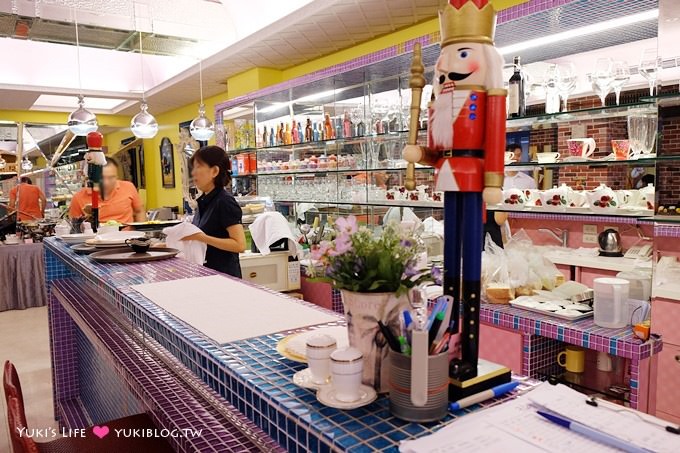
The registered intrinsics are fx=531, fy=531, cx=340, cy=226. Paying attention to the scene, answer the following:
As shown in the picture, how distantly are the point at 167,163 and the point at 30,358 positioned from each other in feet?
23.3

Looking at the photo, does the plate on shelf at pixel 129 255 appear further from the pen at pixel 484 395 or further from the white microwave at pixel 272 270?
the pen at pixel 484 395

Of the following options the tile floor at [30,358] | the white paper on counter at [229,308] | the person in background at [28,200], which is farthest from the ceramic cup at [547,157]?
the person in background at [28,200]

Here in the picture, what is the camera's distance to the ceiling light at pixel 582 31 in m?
2.81

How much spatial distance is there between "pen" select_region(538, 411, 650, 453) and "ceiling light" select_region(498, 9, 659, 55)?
2.16 m

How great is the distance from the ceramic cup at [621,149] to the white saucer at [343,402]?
224 centimetres

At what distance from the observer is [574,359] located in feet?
7.84

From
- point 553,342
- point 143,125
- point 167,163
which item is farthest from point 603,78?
point 167,163

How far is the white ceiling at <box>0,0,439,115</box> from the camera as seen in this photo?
198 inches

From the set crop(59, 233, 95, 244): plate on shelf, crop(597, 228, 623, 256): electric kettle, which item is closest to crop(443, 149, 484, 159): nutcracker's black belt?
crop(597, 228, 623, 256): electric kettle

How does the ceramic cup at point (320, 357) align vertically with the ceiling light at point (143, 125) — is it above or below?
below

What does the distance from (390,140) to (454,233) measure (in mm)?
3300

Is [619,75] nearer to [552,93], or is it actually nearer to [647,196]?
[552,93]

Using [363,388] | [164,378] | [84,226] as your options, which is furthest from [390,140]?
[363,388]

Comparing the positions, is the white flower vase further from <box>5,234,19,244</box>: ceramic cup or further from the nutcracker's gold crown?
<box>5,234,19,244</box>: ceramic cup
